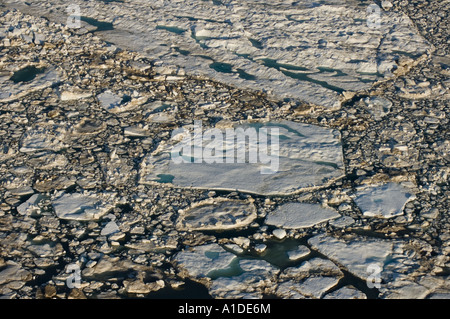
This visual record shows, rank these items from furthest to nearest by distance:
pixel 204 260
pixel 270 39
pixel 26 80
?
pixel 270 39 → pixel 26 80 → pixel 204 260

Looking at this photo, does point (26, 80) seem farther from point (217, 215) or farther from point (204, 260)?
point (204, 260)

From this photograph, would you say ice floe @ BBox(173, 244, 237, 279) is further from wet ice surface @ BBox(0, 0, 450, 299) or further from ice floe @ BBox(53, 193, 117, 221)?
ice floe @ BBox(53, 193, 117, 221)

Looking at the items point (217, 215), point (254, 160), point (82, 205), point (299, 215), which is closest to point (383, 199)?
point (299, 215)

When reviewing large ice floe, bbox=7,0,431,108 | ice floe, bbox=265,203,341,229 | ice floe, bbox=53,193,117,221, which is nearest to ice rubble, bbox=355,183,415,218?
ice floe, bbox=265,203,341,229

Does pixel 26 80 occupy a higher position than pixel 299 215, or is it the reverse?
pixel 26 80
